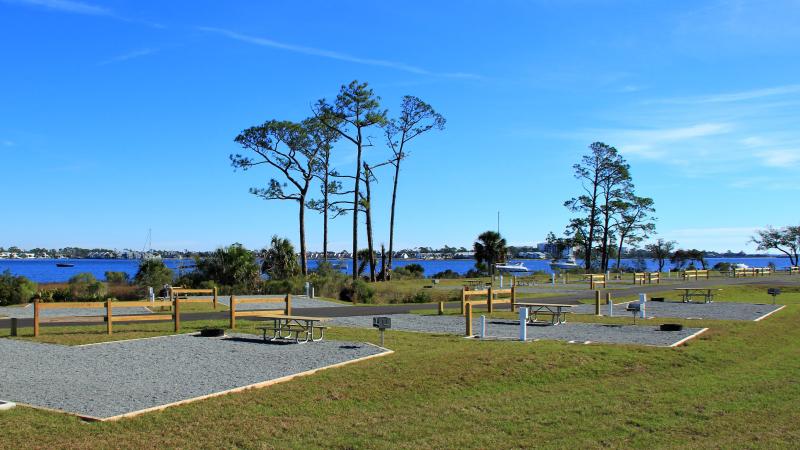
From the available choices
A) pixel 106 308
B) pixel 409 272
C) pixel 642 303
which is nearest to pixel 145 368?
pixel 106 308

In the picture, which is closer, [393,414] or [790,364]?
[393,414]

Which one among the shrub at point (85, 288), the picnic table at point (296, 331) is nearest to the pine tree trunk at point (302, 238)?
the shrub at point (85, 288)

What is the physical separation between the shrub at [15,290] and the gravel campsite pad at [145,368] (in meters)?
14.4

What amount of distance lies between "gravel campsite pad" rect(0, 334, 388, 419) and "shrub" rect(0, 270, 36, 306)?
47.3 feet

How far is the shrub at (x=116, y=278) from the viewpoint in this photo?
38.0m

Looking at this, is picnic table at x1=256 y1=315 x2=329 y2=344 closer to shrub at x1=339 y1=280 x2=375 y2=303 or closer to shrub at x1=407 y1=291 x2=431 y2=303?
shrub at x1=407 y1=291 x2=431 y2=303

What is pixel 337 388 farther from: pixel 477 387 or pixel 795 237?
pixel 795 237

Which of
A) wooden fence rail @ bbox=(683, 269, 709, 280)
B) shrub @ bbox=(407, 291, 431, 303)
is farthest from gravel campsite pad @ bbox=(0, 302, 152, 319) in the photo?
wooden fence rail @ bbox=(683, 269, 709, 280)

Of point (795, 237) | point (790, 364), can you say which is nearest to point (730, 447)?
point (790, 364)

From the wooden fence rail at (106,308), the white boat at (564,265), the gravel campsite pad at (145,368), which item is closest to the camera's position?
the gravel campsite pad at (145,368)

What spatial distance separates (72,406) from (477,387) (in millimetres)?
6045

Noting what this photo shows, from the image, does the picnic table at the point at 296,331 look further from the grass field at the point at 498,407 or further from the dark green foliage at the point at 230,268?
the dark green foliage at the point at 230,268

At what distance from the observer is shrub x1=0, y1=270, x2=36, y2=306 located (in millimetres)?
28506

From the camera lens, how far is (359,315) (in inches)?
976
